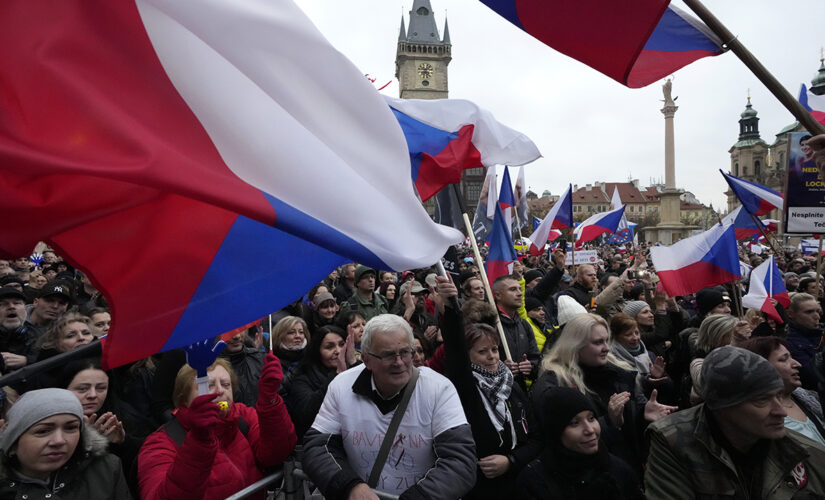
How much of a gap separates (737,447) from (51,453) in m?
2.80

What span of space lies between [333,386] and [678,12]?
2.27m

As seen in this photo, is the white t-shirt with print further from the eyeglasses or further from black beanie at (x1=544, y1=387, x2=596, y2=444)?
black beanie at (x1=544, y1=387, x2=596, y2=444)

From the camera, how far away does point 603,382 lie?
346 centimetres

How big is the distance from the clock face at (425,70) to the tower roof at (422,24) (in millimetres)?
3670

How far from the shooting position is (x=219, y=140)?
1752 millimetres

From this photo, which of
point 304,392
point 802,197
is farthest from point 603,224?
point 304,392

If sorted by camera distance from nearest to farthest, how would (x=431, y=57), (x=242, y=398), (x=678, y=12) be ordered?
(x=678, y=12), (x=242, y=398), (x=431, y=57)

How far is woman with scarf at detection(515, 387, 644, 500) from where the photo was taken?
2.53m

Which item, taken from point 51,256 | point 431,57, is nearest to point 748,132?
point 431,57

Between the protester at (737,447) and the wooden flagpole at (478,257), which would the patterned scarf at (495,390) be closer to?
the wooden flagpole at (478,257)

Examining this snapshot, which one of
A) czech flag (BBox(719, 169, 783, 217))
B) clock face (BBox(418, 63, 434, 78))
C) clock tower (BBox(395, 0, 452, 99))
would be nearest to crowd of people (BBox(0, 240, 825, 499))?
czech flag (BBox(719, 169, 783, 217))

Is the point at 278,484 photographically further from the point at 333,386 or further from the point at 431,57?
the point at 431,57

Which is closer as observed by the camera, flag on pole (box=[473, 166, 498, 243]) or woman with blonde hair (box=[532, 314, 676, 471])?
woman with blonde hair (box=[532, 314, 676, 471])

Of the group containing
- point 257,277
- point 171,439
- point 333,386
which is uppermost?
point 257,277
